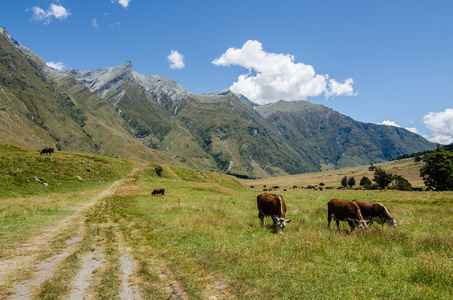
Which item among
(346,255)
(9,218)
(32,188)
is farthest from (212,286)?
(32,188)

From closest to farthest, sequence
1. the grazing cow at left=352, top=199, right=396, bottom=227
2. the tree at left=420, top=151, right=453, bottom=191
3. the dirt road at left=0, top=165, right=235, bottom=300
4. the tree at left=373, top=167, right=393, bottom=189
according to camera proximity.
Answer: the dirt road at left=0, top=165, right=235, bottom=300 < the grazing cow at left=352, top=199, right=396, bottom=227 < the tree at left=420, top=151, right=453, bottom=191 < the tree at left=373, top=167, right=393, bottom=189

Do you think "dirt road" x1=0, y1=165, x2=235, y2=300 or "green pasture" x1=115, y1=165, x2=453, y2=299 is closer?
"dirt road" x1=0, y1=165, x2=235, y2=300

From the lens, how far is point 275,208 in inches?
698

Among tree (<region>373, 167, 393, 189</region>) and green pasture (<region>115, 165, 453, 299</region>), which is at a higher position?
green pasture (<region>115, 165, 453, 299</region>)

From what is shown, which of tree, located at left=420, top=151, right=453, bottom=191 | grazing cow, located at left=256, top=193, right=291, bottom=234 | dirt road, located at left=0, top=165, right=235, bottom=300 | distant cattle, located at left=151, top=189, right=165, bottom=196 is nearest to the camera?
dirt road, located at left=0, top=165, right=235, bottom=300

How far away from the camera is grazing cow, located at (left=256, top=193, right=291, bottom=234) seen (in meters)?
16.0

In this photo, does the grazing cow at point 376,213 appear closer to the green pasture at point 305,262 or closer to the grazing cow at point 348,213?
the grazing cow at point 348,213

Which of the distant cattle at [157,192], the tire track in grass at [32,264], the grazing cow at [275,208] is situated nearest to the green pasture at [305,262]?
the grazing cow at [275,208]

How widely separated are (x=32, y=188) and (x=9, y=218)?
21.0 meters

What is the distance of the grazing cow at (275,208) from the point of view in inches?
631

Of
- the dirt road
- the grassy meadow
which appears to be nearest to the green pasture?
the grassy meadow

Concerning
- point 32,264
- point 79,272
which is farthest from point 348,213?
point 32,264

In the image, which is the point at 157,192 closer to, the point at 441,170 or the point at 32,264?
the point at 32,264

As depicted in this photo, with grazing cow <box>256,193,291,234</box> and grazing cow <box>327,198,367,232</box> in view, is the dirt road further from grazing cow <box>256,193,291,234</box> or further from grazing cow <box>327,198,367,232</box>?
grazing cow <box>327,198,367,232</box>
